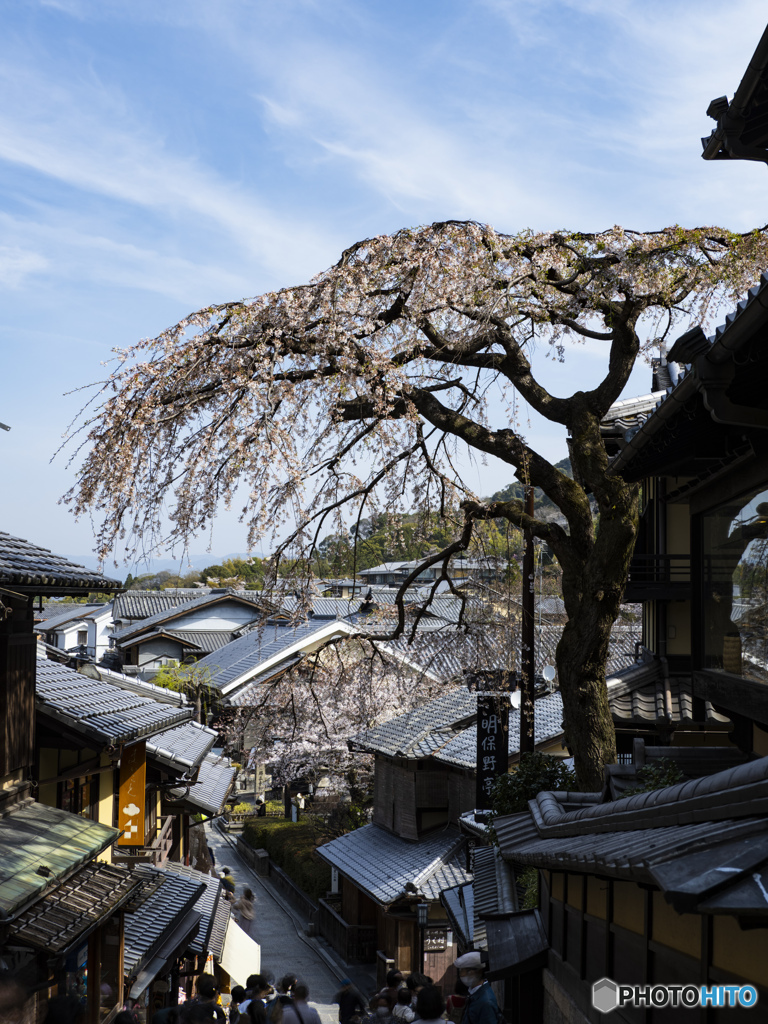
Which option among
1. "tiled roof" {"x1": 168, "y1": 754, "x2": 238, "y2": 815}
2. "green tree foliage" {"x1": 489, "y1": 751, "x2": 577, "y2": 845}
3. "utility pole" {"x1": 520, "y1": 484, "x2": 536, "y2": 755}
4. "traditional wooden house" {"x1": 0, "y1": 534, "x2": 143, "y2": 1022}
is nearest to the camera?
"traditional wooden house" {"x1": 0, "y1": 534, "x2": 143, "y2": 1022}

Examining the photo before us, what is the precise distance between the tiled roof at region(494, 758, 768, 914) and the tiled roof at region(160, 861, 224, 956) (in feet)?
39.5

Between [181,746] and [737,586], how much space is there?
542 inches

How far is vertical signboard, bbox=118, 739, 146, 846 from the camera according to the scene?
12688 mm

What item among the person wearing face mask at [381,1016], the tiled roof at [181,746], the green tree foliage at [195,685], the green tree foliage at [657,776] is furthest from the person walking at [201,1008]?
the green tree foliage at [195,685]

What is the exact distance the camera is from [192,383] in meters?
9.86

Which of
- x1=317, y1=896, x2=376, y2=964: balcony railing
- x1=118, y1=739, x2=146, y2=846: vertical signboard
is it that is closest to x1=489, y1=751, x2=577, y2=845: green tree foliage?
x1=118, y1=739, x2=146, y2=846: vertical signboard

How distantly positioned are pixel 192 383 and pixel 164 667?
36207 millimetres

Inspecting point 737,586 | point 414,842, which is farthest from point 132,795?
point 414,842

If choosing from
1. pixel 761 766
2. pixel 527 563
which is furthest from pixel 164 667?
pixel 761 766

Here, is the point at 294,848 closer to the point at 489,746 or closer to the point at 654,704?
the point at 489,746

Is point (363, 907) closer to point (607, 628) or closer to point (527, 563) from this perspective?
point (527, 563)

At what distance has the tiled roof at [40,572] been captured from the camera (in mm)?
7555

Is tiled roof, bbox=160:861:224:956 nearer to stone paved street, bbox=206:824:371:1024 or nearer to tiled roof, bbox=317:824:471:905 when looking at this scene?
stone paved street, bbox=206:824:371:1024

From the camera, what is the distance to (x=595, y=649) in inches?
372
